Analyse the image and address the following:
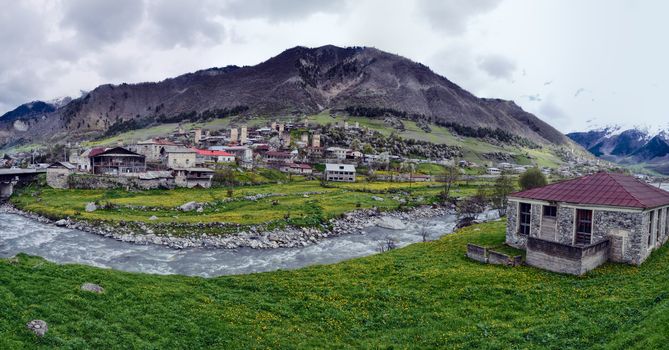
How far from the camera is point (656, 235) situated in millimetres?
29000

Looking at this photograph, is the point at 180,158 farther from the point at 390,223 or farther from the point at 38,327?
the point at 38,327

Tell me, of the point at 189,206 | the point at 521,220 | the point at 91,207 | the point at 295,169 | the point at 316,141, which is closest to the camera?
the point at 521,220

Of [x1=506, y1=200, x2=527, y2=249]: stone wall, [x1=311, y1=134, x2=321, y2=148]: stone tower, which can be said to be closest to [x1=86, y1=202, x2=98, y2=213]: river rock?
[x1=506, y1=200, x2=527, y2=249]: stone wall

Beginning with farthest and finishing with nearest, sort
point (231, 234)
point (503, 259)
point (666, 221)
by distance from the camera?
point (231, 234) < point (666, 221) < point (503, 259)

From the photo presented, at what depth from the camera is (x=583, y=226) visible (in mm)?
28438

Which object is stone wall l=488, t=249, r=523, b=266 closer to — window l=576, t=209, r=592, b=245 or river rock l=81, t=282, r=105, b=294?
window l=576, t=209, r=592, b=245

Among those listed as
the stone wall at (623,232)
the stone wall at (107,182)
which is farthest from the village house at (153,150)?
the stone wall at (623,232)

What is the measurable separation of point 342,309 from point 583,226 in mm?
18763

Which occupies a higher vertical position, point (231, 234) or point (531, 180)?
point (531, 180)

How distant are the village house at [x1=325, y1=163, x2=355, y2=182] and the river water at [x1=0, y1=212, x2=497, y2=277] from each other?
5609 centimetres

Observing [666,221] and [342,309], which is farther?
[666,221]

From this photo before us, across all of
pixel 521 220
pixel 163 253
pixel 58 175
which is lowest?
pixel 163 253

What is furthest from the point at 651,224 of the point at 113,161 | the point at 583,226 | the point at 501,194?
the point at 113,161

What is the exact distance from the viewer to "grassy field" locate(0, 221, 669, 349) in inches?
580
